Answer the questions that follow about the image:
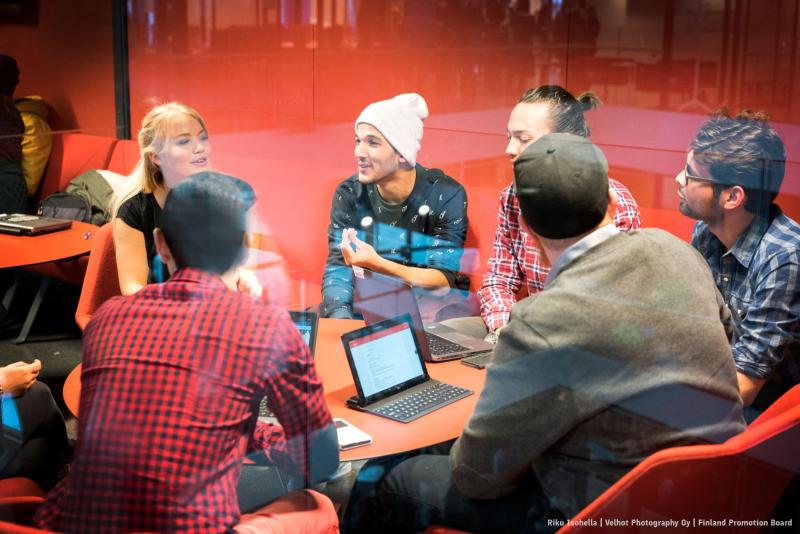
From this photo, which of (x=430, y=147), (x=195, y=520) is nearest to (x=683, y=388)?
(x=195, y=520)

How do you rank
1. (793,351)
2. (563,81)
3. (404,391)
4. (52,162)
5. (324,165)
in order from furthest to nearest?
(324,165) → (563,81) → (52,162) → (793,351) → (404,391)

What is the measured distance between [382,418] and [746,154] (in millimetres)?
1393

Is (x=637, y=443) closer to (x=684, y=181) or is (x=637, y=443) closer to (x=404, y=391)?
(x=404, y=391)

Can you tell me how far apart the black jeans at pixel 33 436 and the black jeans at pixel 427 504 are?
742 millimetres

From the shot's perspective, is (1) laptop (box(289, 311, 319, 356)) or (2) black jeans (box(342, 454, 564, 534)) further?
(1) laptop (box(289, 311, 319, 356))

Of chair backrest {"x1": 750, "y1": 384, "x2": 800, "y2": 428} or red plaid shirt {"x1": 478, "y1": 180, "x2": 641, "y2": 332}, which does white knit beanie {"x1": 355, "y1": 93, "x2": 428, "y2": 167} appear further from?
chair backrest {"x1": 750, "y1": 384, "x2": 800, "y2": 428}

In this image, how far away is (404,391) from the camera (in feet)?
6.73

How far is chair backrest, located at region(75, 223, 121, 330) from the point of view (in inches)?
99.9

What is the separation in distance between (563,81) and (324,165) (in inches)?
44.4

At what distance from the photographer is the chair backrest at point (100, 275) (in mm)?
2537

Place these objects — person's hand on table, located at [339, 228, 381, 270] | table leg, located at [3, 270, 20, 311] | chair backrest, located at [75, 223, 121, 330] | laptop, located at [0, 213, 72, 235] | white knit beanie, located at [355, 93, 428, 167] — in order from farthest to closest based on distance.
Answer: white knit beanie, located at [355, 93, 428, 167] → person's hand on table, located at [339, 228, 381, 270] → laptop, located at [0, 213, 72, 235] → table leg, located at [3, 270, 20, 311] → chair backrest, located at [75, 223, 121, 330]

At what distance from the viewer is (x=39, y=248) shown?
2779mm

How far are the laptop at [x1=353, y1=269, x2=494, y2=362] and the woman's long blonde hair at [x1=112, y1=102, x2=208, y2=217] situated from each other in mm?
757

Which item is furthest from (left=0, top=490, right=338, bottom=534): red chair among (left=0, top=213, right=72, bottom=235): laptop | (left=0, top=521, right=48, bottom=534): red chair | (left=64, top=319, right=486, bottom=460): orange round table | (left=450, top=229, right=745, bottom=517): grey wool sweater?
(left=0, top=213, right=72, bottom=235): laptop
